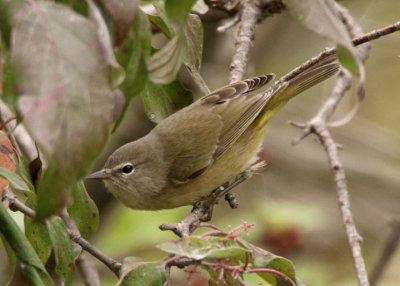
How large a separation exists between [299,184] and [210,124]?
309 centimetres

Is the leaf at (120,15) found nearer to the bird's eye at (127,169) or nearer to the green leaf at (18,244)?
the green leaf at (18,244)

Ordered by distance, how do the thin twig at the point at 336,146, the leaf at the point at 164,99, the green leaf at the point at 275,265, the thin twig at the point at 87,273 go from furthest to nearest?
the thin twig at the point at 87,273 < the leaf at the point at 164,99 < the thin twig at the point at 336,146 < the green leaf at the point at 275,265

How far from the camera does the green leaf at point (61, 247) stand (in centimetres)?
244

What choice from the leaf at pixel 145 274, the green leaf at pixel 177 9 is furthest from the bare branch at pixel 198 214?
the green leaf at pixel 177 9

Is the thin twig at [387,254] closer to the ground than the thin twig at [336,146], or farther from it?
closer to the ground

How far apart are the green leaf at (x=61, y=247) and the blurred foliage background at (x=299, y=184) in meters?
2.16

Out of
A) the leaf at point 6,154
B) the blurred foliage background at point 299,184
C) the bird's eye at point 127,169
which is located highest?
the leaf at point 6,154

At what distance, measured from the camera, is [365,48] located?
4.56 meters

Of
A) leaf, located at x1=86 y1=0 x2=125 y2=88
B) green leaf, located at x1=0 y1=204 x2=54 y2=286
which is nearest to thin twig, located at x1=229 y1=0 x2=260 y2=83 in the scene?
green leaf, located at x1=0 y1=204 x2=54 y2=286

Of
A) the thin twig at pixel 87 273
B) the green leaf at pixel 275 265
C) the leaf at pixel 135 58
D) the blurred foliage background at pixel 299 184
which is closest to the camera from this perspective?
the leaf at pixel 135 58

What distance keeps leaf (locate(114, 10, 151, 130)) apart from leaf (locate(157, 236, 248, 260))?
545 mm

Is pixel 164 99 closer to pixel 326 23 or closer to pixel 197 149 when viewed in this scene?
pixel 197 149

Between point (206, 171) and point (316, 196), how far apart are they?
3272mm

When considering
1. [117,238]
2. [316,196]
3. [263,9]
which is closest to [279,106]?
[263,9]
